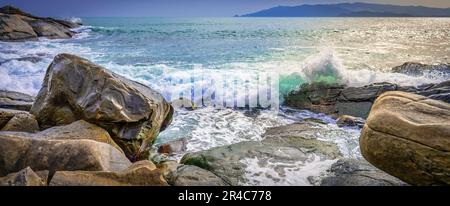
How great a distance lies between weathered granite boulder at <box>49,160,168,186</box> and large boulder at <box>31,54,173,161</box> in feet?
6.94

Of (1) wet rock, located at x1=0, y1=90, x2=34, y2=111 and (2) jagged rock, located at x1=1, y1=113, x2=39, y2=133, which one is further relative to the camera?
(1) wet rock, located at x1=0, y1=90, x2=34, y2=111

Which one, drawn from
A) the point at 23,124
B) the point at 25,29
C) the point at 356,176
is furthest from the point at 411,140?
the point at 25,29

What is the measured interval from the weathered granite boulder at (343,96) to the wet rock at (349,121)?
2.02 feet

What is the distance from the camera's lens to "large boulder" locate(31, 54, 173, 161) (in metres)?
5.48

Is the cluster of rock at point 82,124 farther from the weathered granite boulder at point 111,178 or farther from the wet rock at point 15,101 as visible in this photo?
the wet rock at point 15,101

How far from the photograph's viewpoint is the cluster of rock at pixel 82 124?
12.1 ft

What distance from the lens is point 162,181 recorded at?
3.54m

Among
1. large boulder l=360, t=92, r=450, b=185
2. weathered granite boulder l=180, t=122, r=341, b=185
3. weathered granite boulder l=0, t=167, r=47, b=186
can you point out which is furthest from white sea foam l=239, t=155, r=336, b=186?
weathered granite boulder l=0, t=167, r=47, b=186

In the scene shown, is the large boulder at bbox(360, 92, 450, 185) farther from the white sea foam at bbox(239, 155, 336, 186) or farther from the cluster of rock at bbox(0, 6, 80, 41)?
the cluster of rock at bbox(0, 6, 80, 41)

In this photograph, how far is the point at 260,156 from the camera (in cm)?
490

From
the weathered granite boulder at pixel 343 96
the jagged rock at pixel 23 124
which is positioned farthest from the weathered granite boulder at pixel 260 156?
the weathered granite boulder at pixel 343 96

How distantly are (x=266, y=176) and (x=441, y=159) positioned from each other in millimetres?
1958

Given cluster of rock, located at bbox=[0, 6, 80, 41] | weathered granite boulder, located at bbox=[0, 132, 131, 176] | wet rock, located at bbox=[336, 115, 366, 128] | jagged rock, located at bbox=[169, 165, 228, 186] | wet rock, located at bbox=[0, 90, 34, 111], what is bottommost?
wet rock, located at bbox=[336, 115, 366, 128]
